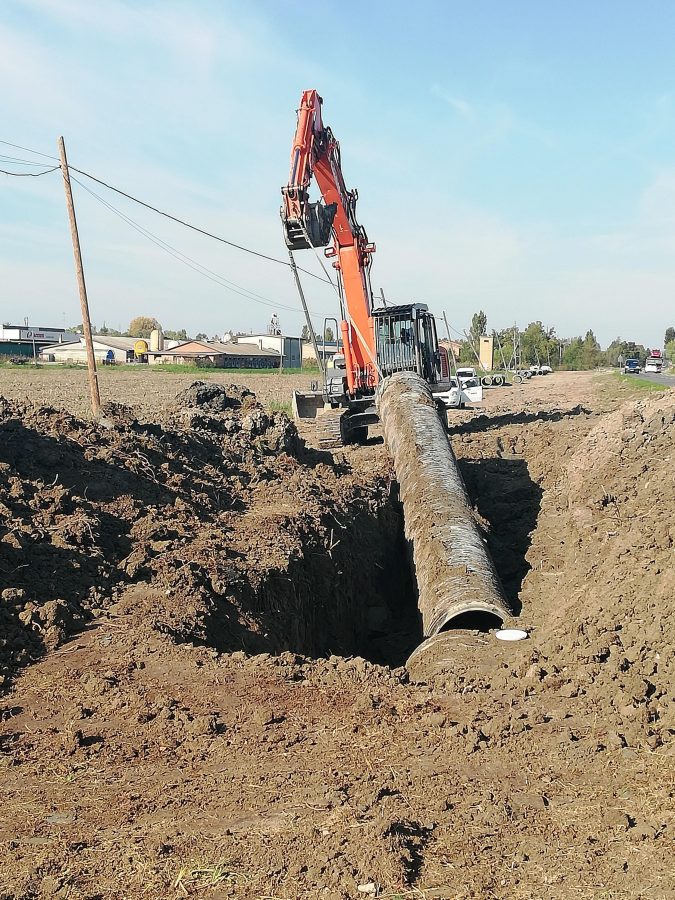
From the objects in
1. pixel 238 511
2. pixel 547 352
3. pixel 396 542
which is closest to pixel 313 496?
pixel 238 511

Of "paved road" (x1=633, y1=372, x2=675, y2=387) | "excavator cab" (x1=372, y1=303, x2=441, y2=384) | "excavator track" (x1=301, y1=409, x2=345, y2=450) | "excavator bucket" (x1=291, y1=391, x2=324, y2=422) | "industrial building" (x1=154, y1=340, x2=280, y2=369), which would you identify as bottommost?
"paved road" (x1=633, y1=372, x2=675, y2=387)

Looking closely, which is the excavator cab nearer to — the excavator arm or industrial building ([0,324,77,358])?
the excavator arm

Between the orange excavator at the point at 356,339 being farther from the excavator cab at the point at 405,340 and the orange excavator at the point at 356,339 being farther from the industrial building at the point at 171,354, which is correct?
the industrial building at the point at 171,354

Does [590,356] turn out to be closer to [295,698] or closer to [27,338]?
[27,338]

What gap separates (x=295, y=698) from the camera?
5.49 m

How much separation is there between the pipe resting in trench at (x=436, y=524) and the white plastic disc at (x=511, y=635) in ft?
1.52

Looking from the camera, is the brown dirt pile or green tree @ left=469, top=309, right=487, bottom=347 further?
green tree @ left=469, top=309, right=487, bottom=347

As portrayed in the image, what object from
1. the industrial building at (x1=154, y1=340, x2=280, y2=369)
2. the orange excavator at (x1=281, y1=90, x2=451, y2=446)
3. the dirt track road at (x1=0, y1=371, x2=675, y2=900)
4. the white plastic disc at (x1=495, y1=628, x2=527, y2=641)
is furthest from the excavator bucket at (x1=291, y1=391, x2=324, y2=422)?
the industrial building at (x1=154, y1=340, x2=280, y2=369)

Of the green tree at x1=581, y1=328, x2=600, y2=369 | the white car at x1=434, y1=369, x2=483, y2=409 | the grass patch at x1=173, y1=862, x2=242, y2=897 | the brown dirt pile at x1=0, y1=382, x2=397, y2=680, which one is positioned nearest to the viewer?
the grass patch at x1=173, y1=862, x2=242, y2=897

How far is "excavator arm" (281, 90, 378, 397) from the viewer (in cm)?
1468

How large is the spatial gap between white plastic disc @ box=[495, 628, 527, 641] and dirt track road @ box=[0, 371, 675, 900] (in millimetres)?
151

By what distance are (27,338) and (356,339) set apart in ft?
307

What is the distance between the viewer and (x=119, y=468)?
9.58m

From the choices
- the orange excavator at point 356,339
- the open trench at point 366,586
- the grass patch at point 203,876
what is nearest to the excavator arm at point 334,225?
the orange excavator at point 356,339
